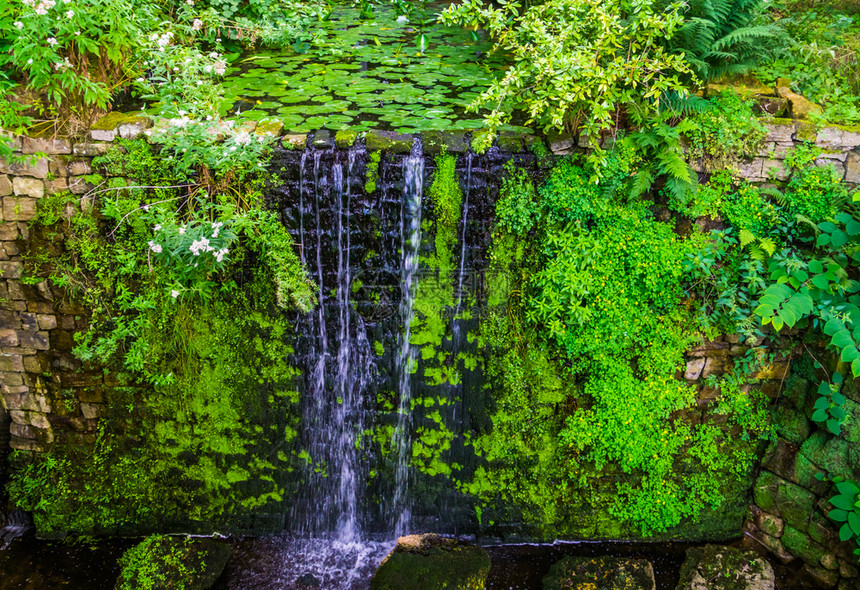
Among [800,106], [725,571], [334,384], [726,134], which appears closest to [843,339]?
[726,134]

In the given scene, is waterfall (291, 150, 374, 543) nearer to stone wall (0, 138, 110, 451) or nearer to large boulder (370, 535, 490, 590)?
large boulder (370, 535, 490, 590)

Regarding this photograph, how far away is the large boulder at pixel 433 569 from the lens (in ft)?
14.0

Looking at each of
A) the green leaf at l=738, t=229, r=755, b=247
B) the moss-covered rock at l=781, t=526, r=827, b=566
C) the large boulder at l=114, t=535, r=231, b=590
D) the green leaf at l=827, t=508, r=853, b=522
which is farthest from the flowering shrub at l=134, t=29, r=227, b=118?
the moss-covered rock at l=781, t=526, r=827, b=566

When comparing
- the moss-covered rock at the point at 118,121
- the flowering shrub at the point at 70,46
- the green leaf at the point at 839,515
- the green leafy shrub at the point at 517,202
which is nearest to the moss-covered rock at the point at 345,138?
the green leafy shrub at the point at 517,202

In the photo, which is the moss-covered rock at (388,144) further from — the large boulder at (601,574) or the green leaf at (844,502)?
the green leaf at (844,502)

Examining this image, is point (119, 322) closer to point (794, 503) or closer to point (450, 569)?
point (450, 569)

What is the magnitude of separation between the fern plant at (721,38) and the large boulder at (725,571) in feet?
13.2

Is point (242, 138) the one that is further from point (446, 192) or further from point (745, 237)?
point (745, 237)

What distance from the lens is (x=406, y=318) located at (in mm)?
4703

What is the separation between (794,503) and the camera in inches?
Result: 187

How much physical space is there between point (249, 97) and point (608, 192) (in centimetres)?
365

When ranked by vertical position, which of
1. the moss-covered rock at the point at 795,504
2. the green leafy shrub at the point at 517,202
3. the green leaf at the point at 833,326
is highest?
the green leafy shrub at the point at 517,202

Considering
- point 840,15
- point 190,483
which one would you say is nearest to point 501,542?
point 190,483

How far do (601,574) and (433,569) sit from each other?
4.70ft
